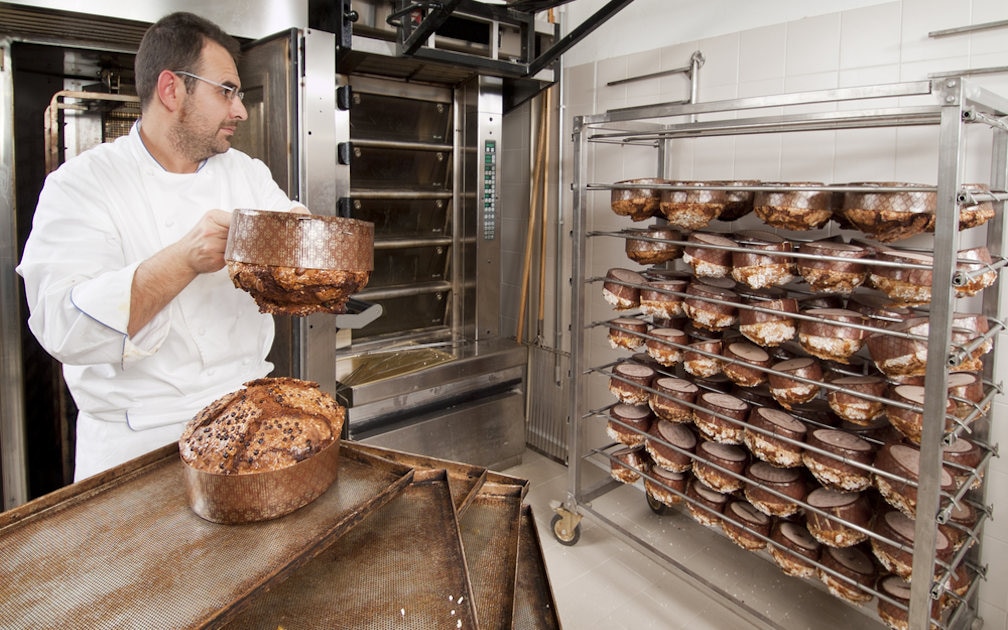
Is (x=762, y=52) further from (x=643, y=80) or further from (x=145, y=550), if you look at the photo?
(x=145, y=550)

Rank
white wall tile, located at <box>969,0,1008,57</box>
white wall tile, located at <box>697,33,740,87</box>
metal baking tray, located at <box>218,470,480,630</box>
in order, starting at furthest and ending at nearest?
white wall tile, located at <box>697,33,740,87</box>, white wall tile, located at <box>969,0,1008,57</box>, metal baking tray, located at <box>218,470,480,630</box>

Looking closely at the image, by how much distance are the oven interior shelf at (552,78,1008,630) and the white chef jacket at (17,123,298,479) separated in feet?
4.50

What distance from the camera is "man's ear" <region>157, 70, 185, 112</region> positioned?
152cm

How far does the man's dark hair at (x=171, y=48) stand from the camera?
4.95 feet

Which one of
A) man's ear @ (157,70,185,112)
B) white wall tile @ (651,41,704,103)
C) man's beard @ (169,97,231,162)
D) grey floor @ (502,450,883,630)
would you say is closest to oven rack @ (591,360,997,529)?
grey floor @ (502,450,883,630)

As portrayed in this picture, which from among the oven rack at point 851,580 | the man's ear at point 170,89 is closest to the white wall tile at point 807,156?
the oven rack at point 851,580

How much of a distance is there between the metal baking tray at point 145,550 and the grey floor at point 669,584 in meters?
1.29

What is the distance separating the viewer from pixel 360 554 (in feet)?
3.54

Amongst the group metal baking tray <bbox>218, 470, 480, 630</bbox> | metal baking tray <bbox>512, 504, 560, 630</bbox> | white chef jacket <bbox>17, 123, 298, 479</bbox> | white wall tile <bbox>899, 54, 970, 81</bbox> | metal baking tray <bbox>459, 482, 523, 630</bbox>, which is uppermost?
white wall tile <bbox>899, 54, 970, 81</bbox>

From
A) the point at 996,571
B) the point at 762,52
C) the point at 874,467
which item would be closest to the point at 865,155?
the point at 762,52

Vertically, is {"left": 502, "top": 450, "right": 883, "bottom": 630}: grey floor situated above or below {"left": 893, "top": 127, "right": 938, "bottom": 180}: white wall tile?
below

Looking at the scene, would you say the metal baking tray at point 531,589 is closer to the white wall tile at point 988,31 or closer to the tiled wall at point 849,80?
the tiled wall at point 849,80

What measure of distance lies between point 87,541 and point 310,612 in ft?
1.17

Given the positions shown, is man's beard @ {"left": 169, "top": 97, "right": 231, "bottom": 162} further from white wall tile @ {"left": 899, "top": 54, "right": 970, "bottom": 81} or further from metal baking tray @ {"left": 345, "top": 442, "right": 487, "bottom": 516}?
white wall tile @ {"left": 899, "top": 54, "right": 970, "bottom": 81}
